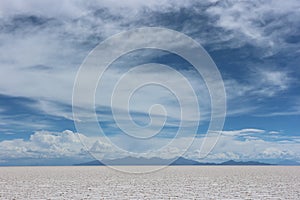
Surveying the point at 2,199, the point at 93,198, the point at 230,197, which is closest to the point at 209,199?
the point at 230,197

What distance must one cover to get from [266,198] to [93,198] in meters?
9.97

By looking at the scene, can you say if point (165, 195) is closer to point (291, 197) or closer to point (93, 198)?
point (93, 198)

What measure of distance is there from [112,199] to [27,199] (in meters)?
4.89

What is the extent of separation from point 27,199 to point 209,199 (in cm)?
1032

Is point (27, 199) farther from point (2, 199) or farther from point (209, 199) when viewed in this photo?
point (209, 199)

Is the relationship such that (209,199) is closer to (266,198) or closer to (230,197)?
(230,197)

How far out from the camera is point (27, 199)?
→ 66.3 ft

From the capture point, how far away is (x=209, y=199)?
19922 mm

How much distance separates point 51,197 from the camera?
830 inches

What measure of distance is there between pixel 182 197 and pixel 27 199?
891 centimetres

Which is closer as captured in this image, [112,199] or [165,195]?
[112,199]

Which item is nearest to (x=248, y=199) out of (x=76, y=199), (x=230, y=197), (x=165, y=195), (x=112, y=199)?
(x=230, y=197)

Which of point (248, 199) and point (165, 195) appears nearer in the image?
point (248, 199)

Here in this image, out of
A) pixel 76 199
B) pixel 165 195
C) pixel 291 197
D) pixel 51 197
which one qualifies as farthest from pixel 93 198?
pixel 291 197
